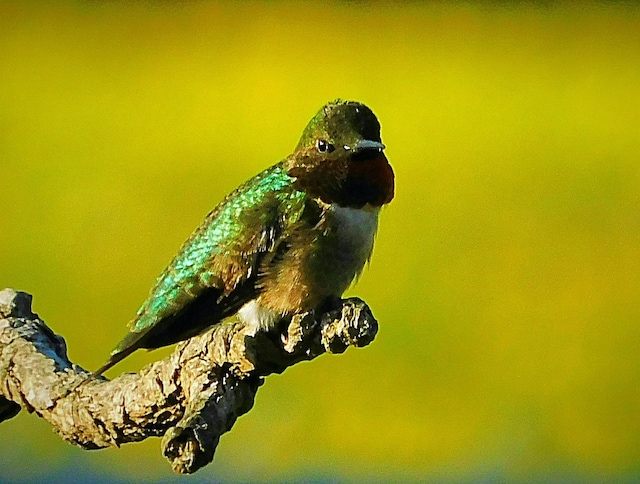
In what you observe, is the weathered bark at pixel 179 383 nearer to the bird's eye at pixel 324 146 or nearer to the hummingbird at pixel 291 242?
the hummingbird at pixel 291 242

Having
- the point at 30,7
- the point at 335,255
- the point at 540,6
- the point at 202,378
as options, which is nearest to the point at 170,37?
the point at 30,7

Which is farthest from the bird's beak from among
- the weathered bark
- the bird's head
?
the weathered bark

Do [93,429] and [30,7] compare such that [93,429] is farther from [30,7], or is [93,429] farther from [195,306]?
[30,7]

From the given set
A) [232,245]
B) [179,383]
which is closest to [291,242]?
[232,245]

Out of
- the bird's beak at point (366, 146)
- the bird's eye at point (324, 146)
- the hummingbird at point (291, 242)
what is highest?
the bird's eye at point (324, 146)

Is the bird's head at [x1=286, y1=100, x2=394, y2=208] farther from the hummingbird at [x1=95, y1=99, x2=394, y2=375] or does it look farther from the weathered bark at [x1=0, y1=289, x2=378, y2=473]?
the weathered bark at [x1=0, y1=289, x2=378, y2=473]

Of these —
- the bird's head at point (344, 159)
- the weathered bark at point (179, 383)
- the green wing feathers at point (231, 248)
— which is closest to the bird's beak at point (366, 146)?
the bird's head at point (344, 159)
